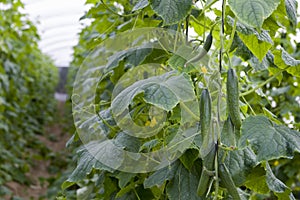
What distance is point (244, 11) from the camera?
2.93 feet

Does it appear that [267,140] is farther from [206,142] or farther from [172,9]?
[172,9]

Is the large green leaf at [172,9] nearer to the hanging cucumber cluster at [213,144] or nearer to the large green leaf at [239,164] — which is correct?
the hanging cucumber cluster at [213,144]

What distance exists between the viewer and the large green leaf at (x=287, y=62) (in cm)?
118

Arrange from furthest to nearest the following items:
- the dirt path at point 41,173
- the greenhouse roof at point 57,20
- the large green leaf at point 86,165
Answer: the greenhouse roof at point 57,20, the dirt path at point 41,173, the large green leaf at point 86,165

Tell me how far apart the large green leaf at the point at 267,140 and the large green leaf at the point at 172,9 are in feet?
0.87

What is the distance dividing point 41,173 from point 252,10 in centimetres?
600

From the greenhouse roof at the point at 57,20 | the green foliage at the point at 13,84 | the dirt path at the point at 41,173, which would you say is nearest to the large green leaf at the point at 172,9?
the green foliage at the point at 13,84

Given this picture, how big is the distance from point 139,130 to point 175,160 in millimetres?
254

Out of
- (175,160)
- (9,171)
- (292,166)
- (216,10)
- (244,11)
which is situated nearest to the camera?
(244,11)

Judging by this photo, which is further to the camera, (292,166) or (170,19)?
(292,166)

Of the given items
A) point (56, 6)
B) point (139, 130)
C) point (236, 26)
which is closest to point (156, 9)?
point (236, 26)

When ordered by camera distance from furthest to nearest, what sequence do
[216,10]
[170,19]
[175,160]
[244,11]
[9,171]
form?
[9,171] → [216,10] → [175,160] → [170,19] → [244,11]

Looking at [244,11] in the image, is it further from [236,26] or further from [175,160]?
[175,160]

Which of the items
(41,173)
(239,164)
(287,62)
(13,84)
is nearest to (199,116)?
(239,164)
